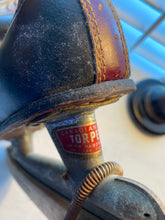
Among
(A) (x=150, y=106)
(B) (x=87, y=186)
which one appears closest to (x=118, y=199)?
(B) (x=87, y=186)

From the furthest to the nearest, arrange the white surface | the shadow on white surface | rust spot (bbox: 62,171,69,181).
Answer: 1. the white surface
2. the shadow on white surface
3. rust spot (bbox: 62,171,69,181)

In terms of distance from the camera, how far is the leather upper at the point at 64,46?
0.82 ft

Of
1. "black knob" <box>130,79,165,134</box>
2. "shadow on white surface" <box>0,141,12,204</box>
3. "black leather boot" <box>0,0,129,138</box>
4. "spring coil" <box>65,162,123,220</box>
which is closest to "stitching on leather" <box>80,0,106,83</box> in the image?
"black leather boot" <box>0,0,129,138</box>

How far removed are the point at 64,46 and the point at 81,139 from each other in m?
0.13

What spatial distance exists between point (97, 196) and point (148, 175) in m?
0.61

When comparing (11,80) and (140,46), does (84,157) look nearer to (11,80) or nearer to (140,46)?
(11,80)

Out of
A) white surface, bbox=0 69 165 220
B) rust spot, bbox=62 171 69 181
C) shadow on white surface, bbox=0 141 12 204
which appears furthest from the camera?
white surface, bbox=0 69 165 220

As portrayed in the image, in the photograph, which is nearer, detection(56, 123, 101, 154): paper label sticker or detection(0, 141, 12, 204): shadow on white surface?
detection(56, 123, 101, 154): paper label sticker

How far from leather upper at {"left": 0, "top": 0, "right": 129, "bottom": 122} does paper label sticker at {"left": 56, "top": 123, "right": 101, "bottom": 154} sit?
0.25 feet

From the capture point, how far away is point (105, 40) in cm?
25

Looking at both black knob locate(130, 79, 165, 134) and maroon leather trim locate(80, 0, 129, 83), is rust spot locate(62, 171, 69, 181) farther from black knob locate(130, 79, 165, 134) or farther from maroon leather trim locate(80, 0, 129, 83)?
black knob locate(130, 79, 165, 134)

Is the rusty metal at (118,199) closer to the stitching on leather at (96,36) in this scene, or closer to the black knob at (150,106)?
the stitching on leather at (96,36)

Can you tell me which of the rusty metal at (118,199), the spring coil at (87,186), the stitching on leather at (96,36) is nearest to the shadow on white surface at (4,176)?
the rusty metal at (118,199)

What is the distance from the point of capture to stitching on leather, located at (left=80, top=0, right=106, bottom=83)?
0.82 feet
